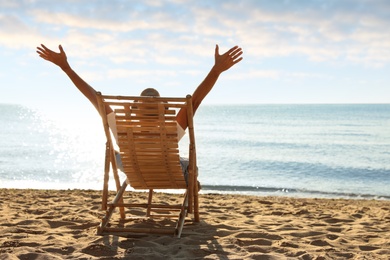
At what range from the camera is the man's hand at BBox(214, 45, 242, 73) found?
16.3 feet

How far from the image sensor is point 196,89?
504 cm

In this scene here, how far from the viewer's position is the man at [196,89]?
494 centimetres

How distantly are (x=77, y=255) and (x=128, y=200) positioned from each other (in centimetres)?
372

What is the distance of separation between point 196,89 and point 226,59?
39cm

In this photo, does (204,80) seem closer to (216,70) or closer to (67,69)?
(216,70)

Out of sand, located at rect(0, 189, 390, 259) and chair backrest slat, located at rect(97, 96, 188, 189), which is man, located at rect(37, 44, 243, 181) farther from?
sand, located at rect(0, 189, 390, 259)

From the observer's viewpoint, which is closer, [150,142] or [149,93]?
[150,142]

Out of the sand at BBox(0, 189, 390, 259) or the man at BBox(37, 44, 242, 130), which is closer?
the sand at BBox(0, 189, 390, 259)

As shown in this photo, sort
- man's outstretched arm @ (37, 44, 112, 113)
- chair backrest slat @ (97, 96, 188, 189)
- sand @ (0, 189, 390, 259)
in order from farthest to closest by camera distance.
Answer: man's outstretched arm @ (37, 44, 112, 113) → chair backrest slat @ (97, 96, 188, 189) → sand @ (0, 189, 390, 259)

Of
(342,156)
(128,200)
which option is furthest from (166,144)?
(342,156)

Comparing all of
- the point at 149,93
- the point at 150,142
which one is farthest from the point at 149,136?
the point at 149,93

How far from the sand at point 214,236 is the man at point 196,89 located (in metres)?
0.78

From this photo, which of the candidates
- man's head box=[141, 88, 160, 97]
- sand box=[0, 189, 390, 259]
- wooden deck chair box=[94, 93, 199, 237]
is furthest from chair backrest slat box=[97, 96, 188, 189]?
sand box=[0, 189, 390, 259]

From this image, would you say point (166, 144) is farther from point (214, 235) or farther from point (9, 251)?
point (9, 251)
